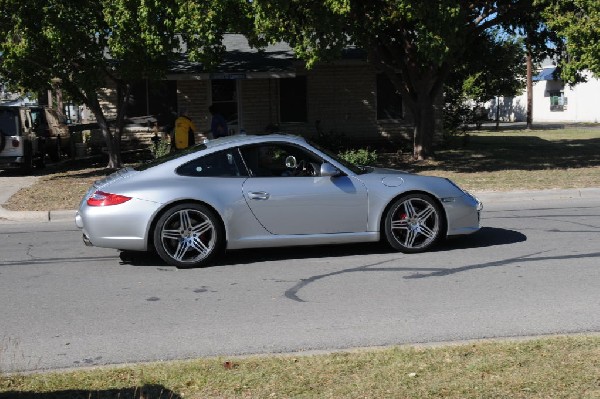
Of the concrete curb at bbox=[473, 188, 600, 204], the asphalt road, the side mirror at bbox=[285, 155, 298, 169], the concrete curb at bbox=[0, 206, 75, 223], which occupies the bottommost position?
the asphalt road

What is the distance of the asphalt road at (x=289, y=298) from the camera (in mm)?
5789

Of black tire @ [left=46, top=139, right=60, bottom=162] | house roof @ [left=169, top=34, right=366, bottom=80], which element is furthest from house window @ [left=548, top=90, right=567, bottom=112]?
black tire @ [left=46, top=139, right=60, bottom=162]

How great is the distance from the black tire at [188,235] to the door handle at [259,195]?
0.44 metres

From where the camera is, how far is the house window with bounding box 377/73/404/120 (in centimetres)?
2572

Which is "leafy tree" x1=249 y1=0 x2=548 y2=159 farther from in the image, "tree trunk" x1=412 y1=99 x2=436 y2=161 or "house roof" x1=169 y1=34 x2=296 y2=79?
"house roof" x1=169 y1=34 x2=296 y2=79

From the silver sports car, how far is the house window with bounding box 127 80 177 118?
52.4 feet

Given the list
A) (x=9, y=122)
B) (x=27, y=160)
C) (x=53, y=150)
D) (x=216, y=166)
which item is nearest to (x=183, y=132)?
(x=27, y=160)

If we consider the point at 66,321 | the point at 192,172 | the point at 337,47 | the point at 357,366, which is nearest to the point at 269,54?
the point at 337,47

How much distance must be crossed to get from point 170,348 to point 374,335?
1.51 meters

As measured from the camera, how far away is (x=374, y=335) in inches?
231

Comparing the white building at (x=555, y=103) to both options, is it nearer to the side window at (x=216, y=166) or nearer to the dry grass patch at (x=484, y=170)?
the dry grass patch at (x=484, y=170)

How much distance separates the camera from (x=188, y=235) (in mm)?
8320

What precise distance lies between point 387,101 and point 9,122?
12.0 m

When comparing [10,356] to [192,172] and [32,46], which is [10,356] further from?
[32,46]
